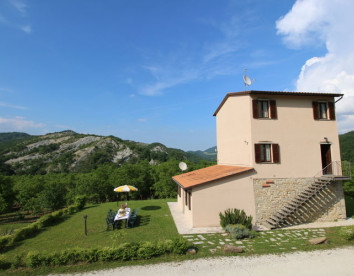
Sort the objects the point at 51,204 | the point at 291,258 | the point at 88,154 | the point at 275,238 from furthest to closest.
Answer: the point at 88,154 → the point at 51,204 → the point at 275,238 → the point at 291,258

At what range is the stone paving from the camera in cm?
840

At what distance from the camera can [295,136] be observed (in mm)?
12727

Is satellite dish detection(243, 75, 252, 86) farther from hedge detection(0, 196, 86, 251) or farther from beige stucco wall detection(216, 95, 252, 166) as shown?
hedge detection(0, 196, 86, 251)

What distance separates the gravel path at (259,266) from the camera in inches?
250

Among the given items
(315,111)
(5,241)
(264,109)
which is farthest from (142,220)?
(315,111)

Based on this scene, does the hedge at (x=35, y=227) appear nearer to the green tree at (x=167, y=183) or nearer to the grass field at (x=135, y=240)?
the grass field at (x=135, y=240)

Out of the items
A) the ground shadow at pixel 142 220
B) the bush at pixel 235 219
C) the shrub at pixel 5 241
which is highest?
the bush at pixel 235 219

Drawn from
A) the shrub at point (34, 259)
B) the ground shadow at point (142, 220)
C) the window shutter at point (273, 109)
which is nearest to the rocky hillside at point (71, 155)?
the ground shadow at point (142, 220)

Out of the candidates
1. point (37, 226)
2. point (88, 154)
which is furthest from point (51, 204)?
point (88, 154)

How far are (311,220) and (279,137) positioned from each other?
5.66 meters

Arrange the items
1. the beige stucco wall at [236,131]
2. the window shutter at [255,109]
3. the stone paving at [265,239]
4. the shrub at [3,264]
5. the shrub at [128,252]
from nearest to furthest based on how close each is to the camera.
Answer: the shrub at [3,264], the shrub at [128,252], the stone paving at [265,239], the window shutter at [255,109], the beige stucco wall at [236,131]

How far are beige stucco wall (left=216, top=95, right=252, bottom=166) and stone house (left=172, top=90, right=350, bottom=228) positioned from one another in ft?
0.23

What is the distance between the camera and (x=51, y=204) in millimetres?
22172

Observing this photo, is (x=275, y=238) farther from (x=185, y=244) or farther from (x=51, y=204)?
(x=51, y=204)
